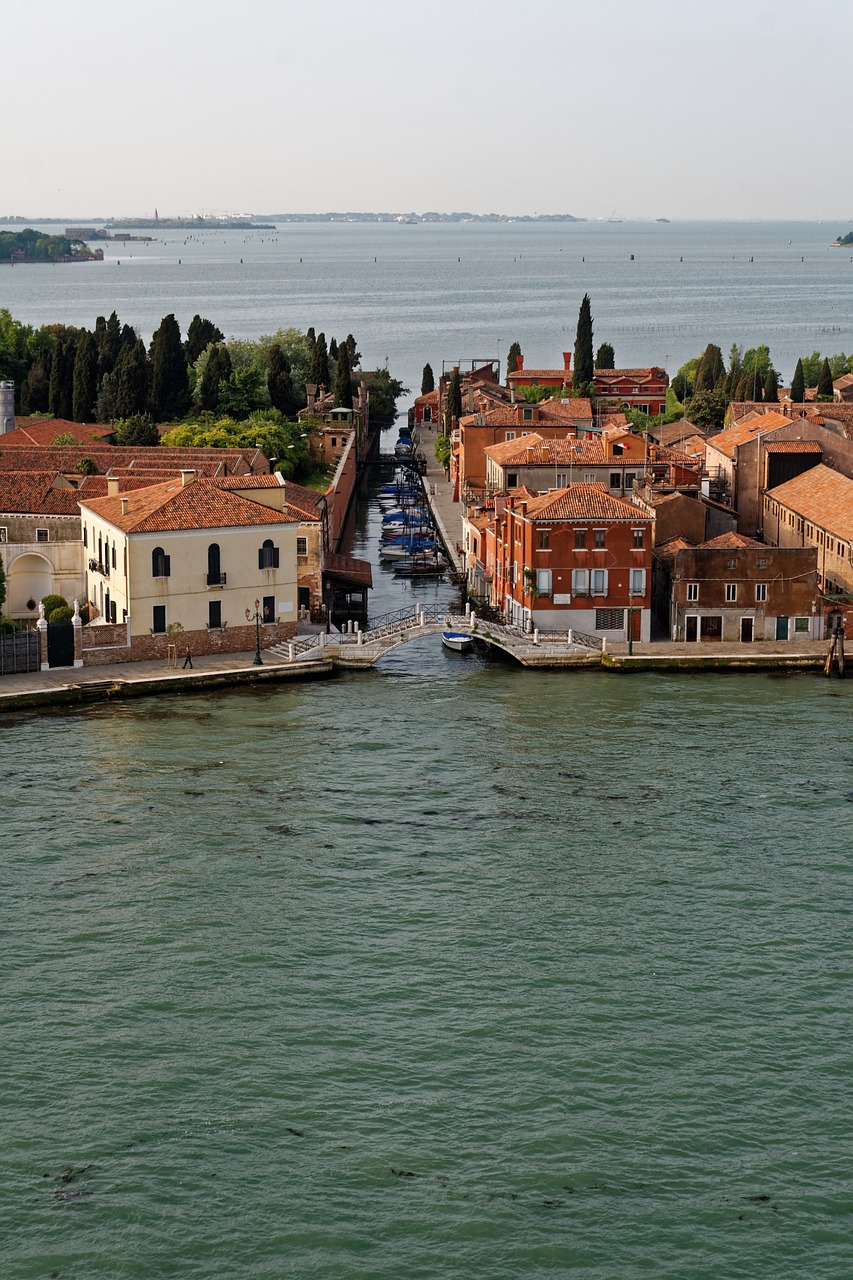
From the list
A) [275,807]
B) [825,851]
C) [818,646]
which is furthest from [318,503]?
[825,851]

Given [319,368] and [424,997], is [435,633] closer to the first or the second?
[424,997]

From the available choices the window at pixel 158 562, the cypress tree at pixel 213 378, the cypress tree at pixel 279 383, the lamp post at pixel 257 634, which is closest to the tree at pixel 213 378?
the cypress tree at pixel 213 378

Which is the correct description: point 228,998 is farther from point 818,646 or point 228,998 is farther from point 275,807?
point 818,646

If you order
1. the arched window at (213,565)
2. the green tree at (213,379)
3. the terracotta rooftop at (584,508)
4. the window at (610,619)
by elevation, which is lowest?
the window at (610,619)

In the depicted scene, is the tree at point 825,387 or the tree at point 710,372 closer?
the tree at point 825,387

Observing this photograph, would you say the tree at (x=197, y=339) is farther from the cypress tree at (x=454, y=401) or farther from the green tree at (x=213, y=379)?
the cypress tree at (x=454, y=401)

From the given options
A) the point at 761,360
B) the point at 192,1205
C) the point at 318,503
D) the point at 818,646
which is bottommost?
the point at 192,1205

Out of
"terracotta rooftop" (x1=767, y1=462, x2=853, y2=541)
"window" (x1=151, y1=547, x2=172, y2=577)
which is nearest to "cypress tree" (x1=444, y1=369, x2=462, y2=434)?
"terracotta rooftop" (x1=767, y1=462, x2=853, y2=541)
